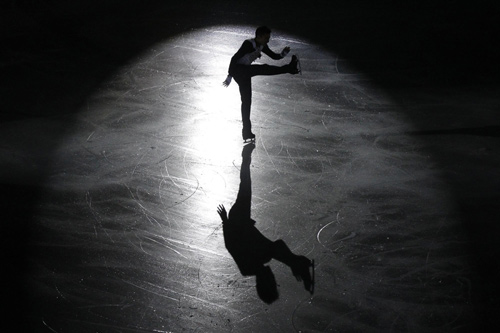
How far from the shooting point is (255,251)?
7430 mm

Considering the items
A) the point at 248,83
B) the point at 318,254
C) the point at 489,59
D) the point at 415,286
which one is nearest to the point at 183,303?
the point at 318,254

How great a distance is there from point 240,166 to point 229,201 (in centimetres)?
96

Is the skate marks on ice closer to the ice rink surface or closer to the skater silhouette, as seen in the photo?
the ice rink surface

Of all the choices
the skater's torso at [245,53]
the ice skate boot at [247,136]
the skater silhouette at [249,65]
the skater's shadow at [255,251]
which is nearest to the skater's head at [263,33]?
the skater silhouette at [249,65]

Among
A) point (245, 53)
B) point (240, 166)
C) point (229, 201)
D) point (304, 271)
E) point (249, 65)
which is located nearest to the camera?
point (304, 271)

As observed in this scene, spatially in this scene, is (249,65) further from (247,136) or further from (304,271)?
(304,271)

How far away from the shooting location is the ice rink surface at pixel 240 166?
6605 millimetres

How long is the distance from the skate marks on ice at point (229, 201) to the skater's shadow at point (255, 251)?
10cm

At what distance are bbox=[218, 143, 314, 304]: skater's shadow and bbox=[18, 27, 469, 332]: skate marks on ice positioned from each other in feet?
0.34

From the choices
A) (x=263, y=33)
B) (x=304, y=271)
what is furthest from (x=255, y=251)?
(x=263, y=33)

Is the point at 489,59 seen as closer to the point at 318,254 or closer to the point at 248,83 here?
the point at 248,83

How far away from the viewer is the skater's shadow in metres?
6.87

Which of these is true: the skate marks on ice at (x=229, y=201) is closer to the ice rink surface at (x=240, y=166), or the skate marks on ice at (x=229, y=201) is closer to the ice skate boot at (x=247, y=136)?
the ice rink surface at (x=240, y=166)

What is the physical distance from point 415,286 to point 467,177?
2818 mm
